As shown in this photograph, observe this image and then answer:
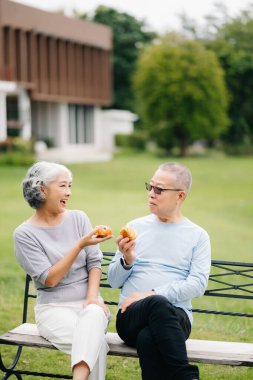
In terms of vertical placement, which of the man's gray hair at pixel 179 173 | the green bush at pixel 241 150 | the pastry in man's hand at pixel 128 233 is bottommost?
the green bush at pixel 241 150

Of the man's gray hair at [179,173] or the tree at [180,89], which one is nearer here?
the man's gray hair at [179,173]

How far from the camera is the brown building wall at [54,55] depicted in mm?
37781

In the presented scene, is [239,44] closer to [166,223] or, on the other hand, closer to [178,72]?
[178,72]

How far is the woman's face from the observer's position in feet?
14.4

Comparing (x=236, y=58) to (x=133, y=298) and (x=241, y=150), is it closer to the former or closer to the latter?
(x=241, y=150)

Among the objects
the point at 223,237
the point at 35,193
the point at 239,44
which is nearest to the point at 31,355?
the point at 35,193

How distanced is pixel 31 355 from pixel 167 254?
191 cm

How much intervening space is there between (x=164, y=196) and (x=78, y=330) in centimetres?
94

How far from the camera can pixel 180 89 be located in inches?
1804

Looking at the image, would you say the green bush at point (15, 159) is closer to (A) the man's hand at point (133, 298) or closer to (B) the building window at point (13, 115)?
(B) the building window at point (13, 115)

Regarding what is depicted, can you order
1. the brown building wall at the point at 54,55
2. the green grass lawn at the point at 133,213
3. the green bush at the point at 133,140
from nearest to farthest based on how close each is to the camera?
the green grass lawn at the point at 133,213 → the brown building wall at the point at 54,55 → the green bush at the point at 133,140

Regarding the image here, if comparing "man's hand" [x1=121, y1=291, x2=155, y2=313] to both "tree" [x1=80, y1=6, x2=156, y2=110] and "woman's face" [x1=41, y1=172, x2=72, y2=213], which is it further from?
"tree" [x1=80, y1=6, x2=156, y2=110]

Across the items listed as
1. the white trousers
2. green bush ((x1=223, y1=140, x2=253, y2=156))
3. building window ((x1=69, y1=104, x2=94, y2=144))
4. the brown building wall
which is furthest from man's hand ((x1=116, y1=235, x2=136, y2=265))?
green bush ((x1=223, y1=140, x2=253, y2=156))

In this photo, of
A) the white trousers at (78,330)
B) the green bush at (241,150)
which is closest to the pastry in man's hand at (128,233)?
the white trousers at (78,330)
